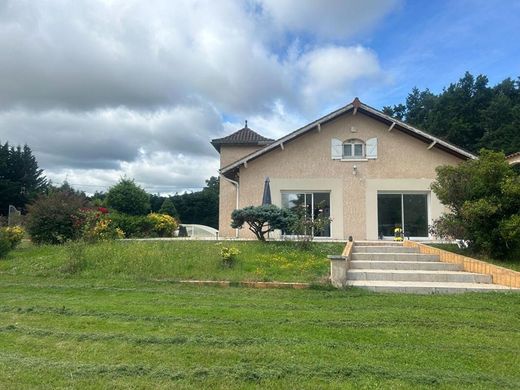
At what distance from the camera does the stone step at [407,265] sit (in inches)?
398

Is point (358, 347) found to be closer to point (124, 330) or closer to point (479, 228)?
point (124, 330)

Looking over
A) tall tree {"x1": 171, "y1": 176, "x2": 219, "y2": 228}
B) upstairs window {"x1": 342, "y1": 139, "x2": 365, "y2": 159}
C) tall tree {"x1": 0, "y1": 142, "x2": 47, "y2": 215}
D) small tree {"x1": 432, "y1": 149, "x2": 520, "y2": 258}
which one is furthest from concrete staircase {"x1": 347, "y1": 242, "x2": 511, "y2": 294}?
tall tree {"x1": 0, "y1": 142, "x2": 47, "y2": 215}

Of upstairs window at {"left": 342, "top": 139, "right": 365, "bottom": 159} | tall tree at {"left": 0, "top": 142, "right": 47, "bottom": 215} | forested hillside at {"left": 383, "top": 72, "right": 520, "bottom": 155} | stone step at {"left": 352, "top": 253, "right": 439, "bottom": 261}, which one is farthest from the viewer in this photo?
tall tree at {"left": 0, "top": 142, "right": 47, "bottom": 215}

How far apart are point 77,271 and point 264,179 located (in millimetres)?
8753

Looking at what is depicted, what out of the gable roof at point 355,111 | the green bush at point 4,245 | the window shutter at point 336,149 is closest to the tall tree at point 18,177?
the green bush at point 4,245

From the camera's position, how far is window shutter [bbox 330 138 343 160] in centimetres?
1673

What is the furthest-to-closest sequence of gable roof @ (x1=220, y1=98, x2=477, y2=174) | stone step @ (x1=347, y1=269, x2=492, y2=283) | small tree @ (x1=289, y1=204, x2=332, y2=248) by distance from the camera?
gable roof @ (x1=220, y1=98, x2=477, y2=174) → small tree @ (x1=289, y1=204, x2=332, y2=248) → stone step @ (x1=347, y1=269, x2=492, y2=283)

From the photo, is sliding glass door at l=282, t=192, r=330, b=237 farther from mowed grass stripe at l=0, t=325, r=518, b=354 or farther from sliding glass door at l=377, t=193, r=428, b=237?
mowed grass stripe at l=0, t=325, r=518, b=354

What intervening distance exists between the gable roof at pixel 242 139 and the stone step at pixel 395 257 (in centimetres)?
1171

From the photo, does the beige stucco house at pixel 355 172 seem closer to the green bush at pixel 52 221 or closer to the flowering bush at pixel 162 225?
the flowering bush at pixel 162 225

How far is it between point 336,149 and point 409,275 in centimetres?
848

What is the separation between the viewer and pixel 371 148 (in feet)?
54.8

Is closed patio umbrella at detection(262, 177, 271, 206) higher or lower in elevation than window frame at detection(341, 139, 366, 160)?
lower

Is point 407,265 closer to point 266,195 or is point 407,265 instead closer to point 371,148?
point 266,195
